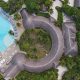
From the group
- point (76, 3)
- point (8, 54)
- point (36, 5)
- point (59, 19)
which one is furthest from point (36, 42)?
point (76, 3)

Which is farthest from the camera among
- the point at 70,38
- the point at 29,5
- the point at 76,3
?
the point at 76,3

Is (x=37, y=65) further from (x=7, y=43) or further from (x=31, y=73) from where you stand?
(x=7, y=43)

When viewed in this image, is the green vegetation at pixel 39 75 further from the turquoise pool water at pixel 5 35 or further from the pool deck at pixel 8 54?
the turquoise pool water at pixel 5 35

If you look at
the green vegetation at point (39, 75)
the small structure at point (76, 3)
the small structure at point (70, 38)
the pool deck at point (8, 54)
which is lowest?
the green vegetation at point (39, 75)

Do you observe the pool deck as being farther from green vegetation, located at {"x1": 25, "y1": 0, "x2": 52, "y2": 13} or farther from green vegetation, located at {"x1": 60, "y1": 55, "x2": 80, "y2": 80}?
green vegetation, located at {"x1": 60, "y1": 55, "x2": 80, "y2": 80}

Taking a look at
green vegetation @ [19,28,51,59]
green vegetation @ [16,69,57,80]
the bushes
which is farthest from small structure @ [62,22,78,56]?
green vegetation @ [16,69,57,80]

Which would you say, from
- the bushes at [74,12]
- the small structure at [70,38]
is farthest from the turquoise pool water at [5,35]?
the bushes at [74,12]

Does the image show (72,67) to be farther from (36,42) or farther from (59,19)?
(59,19)
